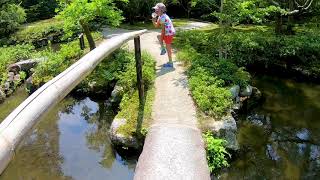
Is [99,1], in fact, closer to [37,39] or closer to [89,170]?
[89,170]

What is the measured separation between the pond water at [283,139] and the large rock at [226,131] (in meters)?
0.38

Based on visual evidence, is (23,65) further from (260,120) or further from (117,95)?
(260,120)

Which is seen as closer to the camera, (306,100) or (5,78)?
(306,100)

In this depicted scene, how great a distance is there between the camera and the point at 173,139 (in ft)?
23.4

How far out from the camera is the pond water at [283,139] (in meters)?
8.16

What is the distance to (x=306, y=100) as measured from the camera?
39.1 ft

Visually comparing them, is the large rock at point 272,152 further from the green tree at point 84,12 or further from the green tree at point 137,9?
the green tree at point 137,9

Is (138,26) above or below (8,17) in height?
below

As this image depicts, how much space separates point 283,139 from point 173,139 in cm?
364

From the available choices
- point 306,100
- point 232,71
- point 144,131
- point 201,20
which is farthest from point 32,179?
point 201,20

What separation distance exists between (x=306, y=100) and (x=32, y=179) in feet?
25.5

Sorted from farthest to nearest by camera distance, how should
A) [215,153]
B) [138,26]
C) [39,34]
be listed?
1. [138,26]
2. [39,34]
3. [215,153]

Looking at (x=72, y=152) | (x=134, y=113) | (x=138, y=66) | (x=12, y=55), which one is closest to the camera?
(x=134, y=113)

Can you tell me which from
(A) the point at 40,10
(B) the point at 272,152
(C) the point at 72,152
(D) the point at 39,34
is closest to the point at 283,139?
(B) the point at 272,152
